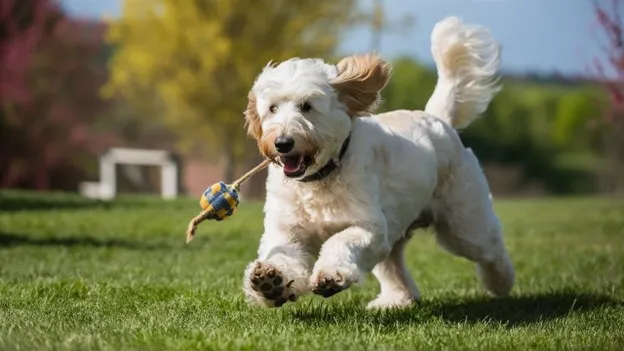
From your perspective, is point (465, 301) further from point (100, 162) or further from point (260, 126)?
point (100, 162)

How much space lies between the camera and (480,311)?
6102mm

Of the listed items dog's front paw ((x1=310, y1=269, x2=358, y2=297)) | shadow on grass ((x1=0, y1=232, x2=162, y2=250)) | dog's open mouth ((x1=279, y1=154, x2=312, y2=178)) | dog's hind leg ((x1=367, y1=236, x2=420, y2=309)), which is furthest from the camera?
shadow on grass ((x1=0, y1=232, x2=162, y2=250))

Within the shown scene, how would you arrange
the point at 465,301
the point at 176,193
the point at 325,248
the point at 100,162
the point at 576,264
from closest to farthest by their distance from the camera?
the point at 325,248 → the point at 465,301 → the point at 576,264 → the point at 176,193 → the point at 100,162

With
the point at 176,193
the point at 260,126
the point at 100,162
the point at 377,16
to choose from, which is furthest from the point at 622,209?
the point at 260,126

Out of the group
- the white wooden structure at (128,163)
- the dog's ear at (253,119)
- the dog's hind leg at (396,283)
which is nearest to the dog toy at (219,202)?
the dog's ear at (253,119)

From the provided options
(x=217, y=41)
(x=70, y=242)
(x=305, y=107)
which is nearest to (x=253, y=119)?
(x=305, y=107)

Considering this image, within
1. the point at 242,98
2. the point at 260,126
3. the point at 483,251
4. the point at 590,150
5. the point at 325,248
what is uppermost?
the point at 260,126

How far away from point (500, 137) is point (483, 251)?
32.0 metres

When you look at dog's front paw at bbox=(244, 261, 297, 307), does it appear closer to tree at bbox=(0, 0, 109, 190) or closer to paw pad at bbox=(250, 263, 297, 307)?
paw pad at bbox=(250, 263, 297, 307)

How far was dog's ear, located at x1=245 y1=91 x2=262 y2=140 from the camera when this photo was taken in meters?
5.54

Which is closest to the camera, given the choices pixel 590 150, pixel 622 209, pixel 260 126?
pixel 260 126

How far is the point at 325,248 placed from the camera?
5180mm

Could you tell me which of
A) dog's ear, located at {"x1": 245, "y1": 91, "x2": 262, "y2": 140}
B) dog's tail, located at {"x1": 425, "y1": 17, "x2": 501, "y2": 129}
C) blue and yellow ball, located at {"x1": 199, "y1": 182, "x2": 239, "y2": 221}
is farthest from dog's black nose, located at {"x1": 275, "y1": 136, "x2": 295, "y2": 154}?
dog's tail, located at {"x1": 425, "y1": 17, "x2": 501, "y2": 129}

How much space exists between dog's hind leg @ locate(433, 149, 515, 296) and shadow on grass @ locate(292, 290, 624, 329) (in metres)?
0.33
